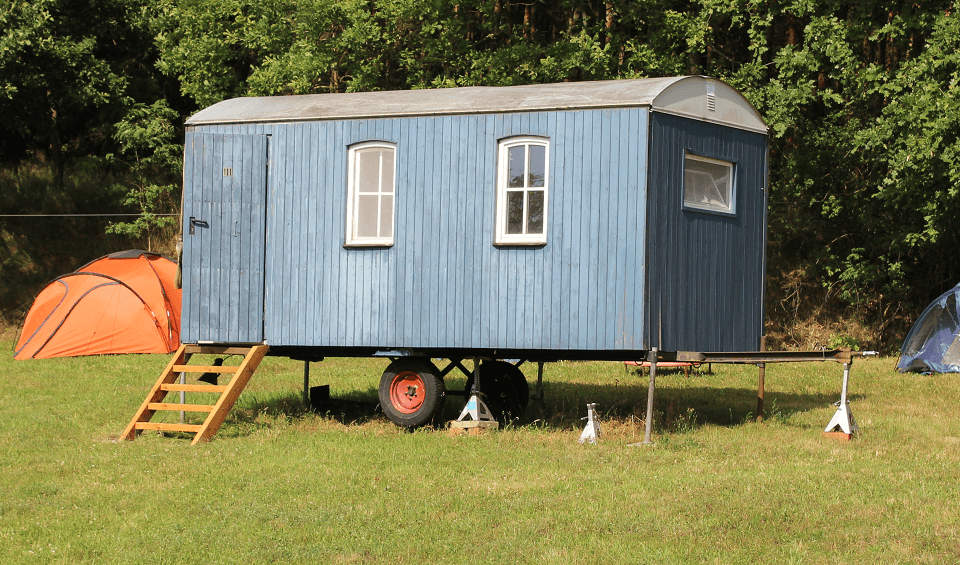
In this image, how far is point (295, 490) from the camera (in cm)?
860

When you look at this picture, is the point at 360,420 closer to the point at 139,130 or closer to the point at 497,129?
the point at 497,129

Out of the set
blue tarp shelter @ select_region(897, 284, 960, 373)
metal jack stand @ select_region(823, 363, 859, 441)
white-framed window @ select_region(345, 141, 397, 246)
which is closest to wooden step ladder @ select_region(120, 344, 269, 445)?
white-framed window @ select_region(345, 141, 397, 246)

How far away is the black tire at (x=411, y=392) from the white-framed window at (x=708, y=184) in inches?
140

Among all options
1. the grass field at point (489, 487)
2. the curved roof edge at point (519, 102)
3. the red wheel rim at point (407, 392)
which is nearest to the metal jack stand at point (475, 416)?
the grass field at point (489, 487)

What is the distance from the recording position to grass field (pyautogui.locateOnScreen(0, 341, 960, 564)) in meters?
6.92

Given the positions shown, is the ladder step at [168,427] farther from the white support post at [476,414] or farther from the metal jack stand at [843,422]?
the metal jack stand at [843,422]

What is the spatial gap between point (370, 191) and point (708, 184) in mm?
3967

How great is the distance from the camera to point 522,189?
37.2 ft

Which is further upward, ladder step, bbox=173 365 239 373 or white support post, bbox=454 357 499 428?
ladder step, bbox=173 365 239 373

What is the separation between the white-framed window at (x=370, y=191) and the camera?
11906 millimetres

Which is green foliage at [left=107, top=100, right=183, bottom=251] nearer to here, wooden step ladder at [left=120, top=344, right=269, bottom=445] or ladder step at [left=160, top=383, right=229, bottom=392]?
wooden step ladder at [left=120, top=344, right=269, bottom=445]

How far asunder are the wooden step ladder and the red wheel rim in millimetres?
1621

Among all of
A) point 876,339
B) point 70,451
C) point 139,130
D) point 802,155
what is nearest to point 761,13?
point 802,155

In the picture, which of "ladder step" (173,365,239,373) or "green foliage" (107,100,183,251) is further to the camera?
"green foliage" (107,100,183,251)
